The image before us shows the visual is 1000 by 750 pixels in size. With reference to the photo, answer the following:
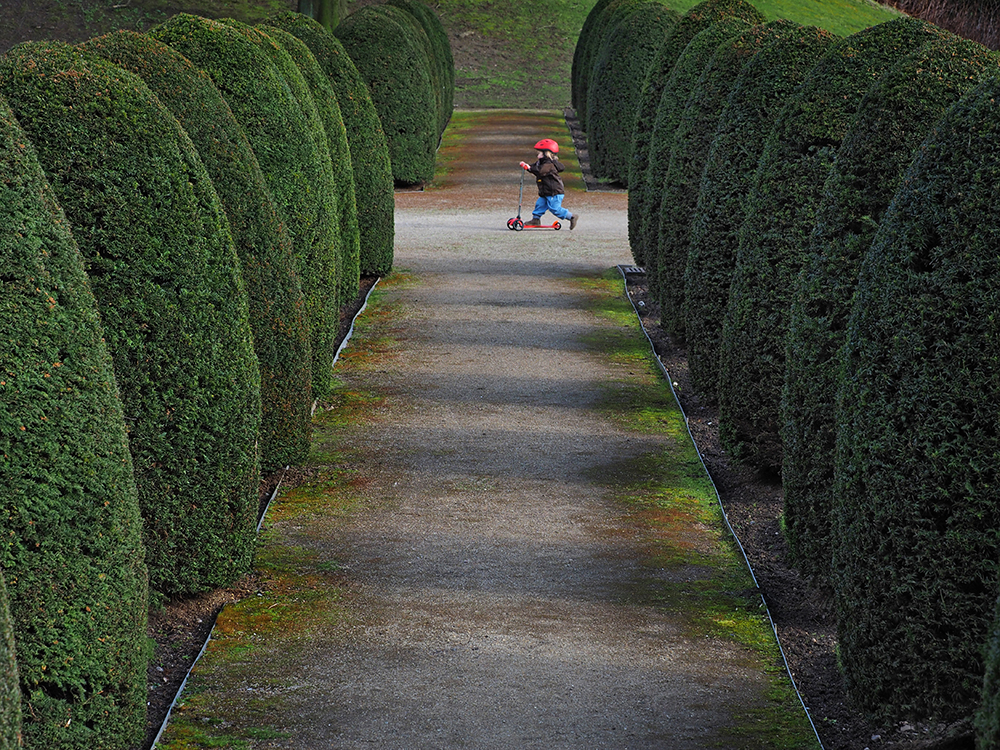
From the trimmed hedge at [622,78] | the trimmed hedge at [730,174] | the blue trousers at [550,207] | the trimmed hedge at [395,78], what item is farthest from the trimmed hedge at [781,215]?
the trimmed hedge at [622,78]

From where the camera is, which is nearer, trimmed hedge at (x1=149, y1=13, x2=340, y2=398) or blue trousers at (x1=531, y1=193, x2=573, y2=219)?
trimmed hedge at (x1=149, y1=13, x2=340, y2=398)

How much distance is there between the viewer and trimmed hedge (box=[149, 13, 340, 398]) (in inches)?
311

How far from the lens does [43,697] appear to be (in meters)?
4.11

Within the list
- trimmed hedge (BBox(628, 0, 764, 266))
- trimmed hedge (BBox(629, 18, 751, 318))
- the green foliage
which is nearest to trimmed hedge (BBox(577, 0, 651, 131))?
the green foliage

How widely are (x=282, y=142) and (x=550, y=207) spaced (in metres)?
10.4

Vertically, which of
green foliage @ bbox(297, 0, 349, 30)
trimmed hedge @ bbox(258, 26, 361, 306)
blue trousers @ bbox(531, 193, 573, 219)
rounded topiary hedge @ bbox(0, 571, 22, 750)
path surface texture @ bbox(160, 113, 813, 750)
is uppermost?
green foliage @ bbox(297, 0, 349, 30)

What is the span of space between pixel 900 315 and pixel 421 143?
692 inches

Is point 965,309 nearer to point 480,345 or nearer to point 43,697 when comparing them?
point 43,697

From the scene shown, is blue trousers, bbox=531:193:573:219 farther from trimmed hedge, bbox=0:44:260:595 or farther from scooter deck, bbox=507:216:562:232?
trimmed hedge, bbox=0:44:260:595

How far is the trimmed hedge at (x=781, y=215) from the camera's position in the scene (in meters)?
7.05

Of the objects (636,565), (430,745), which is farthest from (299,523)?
(430,745)

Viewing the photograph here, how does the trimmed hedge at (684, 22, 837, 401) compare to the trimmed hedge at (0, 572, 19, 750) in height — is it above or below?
above

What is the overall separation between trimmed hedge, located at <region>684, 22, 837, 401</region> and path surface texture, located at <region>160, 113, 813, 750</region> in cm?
91

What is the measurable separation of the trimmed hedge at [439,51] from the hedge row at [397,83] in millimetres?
4844
